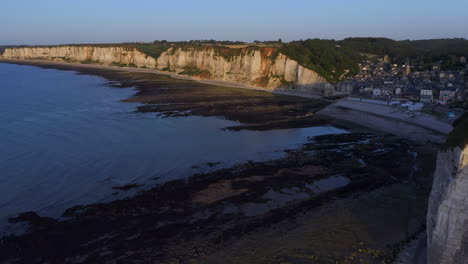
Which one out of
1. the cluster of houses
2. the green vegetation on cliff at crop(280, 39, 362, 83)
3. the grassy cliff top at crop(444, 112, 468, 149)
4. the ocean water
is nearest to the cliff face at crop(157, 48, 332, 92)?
the green vegetation on cliff at crop(280, 39, 362, 83)

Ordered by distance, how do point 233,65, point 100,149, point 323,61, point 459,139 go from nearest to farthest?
point 459,139 → point 100,149 → point 323,61 → point 233,65

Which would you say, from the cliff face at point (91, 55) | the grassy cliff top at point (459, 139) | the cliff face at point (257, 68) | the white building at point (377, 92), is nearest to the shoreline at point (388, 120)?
the white building at point (377, 92)

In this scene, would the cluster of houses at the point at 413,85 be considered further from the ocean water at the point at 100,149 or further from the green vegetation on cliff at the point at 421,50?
the ocean water at the point at 100,149

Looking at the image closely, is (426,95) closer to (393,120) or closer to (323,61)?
(393,120)

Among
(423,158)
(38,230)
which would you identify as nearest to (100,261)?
(38,230)

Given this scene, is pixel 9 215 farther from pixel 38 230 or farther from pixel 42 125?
pixel 42 125

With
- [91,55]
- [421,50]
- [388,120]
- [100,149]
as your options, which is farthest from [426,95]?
[91,55]
